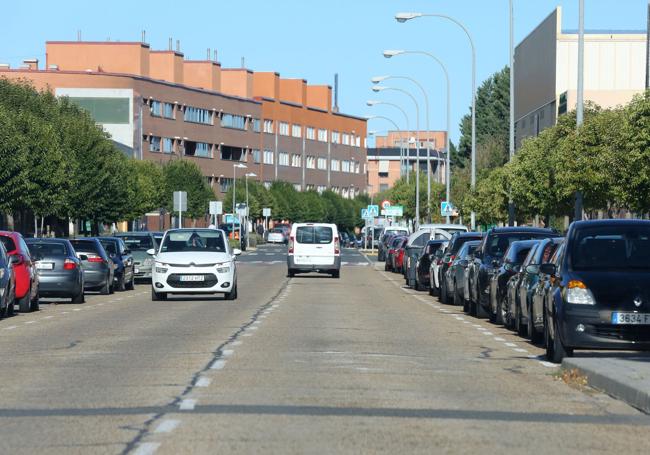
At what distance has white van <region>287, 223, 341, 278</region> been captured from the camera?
2092 inches

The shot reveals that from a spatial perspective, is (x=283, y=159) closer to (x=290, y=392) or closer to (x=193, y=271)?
(x=193, y=271)

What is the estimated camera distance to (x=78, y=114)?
283 ft

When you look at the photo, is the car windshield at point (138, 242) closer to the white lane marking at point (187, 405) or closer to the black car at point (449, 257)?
the black car at point (449, 257)

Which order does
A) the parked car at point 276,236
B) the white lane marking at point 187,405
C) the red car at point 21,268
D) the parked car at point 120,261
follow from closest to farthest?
the white lane marking at point 187,405 < the red car at point 21,268 < the parked car at point 120,261 < the parked car at point 276,236

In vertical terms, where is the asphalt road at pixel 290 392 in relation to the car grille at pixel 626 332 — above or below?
below

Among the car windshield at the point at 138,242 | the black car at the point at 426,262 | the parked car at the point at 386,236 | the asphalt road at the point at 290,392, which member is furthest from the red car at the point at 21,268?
the parked car at the point at 386,236

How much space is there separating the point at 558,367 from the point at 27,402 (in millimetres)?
6698

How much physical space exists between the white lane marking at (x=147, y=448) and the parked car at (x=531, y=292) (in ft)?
35.2

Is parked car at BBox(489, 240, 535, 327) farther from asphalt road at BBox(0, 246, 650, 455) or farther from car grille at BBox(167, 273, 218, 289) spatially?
car grille at BBox(167, 273, 218, 289)

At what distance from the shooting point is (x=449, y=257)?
3519 cm

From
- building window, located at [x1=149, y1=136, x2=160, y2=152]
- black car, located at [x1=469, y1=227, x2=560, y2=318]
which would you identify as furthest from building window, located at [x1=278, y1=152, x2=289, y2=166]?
black car, located at [x1=469, y1=227, x2=560, y2=318]

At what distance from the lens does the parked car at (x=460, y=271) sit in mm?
32469

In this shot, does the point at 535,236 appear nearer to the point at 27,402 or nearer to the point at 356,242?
the point at 27,402

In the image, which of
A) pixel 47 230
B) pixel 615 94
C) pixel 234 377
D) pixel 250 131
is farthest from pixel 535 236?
pixel 250 131
